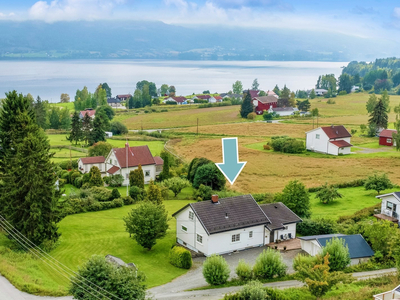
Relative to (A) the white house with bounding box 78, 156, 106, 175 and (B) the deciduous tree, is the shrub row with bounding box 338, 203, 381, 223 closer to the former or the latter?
(B) the deciduous tree

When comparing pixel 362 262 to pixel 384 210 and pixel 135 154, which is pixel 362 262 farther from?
pixel 135 154

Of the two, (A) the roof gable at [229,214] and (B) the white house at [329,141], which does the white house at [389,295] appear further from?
(B) the white house at [329,141]

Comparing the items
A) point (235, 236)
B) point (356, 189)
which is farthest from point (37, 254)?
point (356, 189)

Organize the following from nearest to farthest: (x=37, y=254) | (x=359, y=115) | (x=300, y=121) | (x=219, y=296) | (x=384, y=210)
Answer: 1. (x=219, y=296)
2. (x=37, y=254)
3. (x=384, y=210)
4. (x=300, y=121)
5. (x=359, y=115)

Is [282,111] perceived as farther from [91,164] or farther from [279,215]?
[279,215]

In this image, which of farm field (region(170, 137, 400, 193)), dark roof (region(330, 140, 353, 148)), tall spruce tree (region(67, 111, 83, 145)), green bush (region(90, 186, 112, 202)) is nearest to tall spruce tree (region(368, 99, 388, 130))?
farm field (region(170, 137, 400, 193))

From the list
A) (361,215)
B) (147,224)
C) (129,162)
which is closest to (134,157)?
(129,162)
